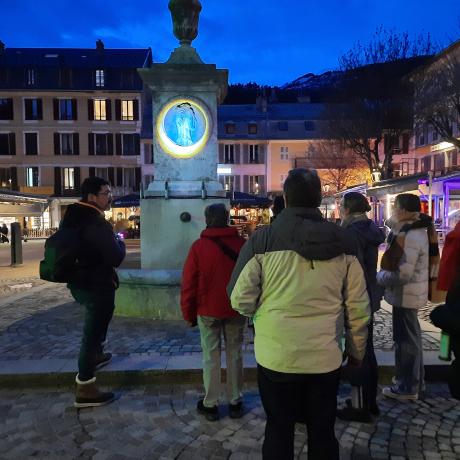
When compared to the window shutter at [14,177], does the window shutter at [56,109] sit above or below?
above

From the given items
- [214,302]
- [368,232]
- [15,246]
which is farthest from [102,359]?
[15,246]

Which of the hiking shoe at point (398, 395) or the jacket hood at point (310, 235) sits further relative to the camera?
the hiking shoe at point (398, 395)

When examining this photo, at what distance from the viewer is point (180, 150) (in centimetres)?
704

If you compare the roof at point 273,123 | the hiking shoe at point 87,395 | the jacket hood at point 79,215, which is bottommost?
the hiking shoe at point 87,395

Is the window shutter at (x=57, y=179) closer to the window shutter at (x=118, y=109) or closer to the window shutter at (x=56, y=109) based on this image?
the window shutter at (x=56, y=109)

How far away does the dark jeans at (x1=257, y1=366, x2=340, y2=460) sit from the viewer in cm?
228

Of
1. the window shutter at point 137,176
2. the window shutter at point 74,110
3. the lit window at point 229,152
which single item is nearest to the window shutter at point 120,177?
the window shutter at point 137,176

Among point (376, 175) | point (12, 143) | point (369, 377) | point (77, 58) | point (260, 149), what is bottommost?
point (369, 377)

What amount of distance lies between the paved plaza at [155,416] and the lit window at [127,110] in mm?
36913

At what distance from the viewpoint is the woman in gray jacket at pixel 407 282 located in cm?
371

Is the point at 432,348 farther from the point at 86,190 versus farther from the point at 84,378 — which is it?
the point at 86,190

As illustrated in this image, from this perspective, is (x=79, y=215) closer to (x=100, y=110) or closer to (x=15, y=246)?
Answer: (x=15, y=246)

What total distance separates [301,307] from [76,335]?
167 inches

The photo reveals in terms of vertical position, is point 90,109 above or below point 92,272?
above
